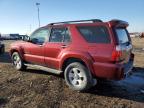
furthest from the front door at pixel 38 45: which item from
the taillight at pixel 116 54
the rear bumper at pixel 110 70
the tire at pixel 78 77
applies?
the taillight at pixel 116 54

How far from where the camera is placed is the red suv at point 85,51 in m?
6.27

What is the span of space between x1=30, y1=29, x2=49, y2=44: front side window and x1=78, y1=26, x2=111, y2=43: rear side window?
1611 mm

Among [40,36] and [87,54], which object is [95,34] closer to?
[87,54]

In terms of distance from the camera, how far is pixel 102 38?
6438 millimetres

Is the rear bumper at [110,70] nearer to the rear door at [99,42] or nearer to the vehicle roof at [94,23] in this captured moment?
the rear door at [99,42]

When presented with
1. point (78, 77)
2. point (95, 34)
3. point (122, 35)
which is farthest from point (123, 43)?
point (78, 77)

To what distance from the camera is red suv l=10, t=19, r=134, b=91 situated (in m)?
6.27

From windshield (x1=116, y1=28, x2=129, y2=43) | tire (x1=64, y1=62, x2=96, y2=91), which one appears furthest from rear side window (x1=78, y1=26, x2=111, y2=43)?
tire (x1=64, y1=62, x2=96, y2=91)

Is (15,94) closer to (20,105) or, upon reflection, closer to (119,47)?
(20,105)

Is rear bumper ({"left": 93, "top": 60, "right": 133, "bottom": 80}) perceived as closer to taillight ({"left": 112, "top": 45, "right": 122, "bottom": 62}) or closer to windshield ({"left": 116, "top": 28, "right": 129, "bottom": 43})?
A: taillight ({"left": 112, "top": 45, "right": 122, "bottom": 62})

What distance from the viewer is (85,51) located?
6703 millimetres

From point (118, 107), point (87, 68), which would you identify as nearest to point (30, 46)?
point (87, 68)

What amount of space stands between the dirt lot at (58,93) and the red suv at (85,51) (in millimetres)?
404

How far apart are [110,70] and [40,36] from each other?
128 inches
